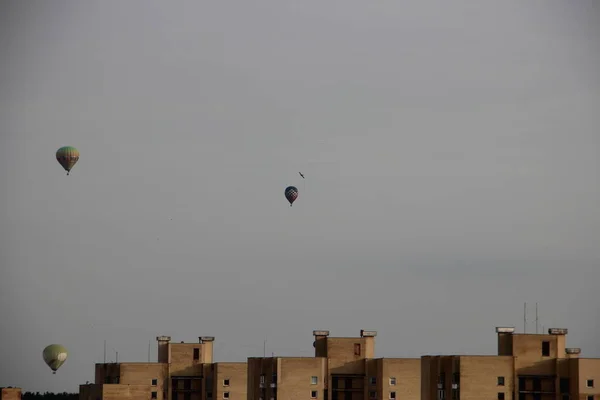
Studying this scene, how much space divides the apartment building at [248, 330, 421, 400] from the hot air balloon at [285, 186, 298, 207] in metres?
27.6

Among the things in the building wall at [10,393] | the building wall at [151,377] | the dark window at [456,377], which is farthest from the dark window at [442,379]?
the building wall at [10,393]

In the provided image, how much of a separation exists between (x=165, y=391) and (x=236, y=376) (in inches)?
311

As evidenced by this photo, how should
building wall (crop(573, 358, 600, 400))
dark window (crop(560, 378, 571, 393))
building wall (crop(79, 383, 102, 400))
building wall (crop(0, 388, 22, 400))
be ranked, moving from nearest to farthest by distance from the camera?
building wall (crop(573, 358, 600, 400)), dark window (crop(560, 378, 571, 393)), building wall (crop(79, 383, 102, 400)), building wall (crop(0, 388, 22, 400))

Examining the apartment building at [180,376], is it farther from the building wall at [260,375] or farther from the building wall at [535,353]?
the building wall at [535,353]

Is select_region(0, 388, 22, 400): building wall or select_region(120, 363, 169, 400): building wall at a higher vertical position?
select_region(120, 363, 169, 400): building wall

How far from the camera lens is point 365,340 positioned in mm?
146500

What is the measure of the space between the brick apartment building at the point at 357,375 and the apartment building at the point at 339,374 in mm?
87

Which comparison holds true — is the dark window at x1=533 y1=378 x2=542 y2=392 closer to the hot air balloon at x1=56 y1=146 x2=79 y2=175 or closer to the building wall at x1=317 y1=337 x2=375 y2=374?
the building wall at x1=317 y1=337 x2=375 y2=374

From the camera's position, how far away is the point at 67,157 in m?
175

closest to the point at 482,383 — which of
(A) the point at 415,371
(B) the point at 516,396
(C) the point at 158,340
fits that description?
(B) the point at 516,396

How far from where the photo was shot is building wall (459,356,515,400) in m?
125

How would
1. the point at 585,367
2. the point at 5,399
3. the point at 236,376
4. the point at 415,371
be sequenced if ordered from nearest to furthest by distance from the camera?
the point at 585,367 → the point at 415,371 → the point at 236,376 → the point at 5,399

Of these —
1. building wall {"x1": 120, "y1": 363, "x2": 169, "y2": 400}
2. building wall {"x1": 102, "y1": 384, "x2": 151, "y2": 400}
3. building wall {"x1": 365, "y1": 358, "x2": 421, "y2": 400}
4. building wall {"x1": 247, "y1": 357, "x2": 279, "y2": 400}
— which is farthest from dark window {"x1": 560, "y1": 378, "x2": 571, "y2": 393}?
building wall {"x1": 120, "y1": 363, "x2": 169, "y2": 400}

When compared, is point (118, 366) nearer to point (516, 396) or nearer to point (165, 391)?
point (165, 391)
